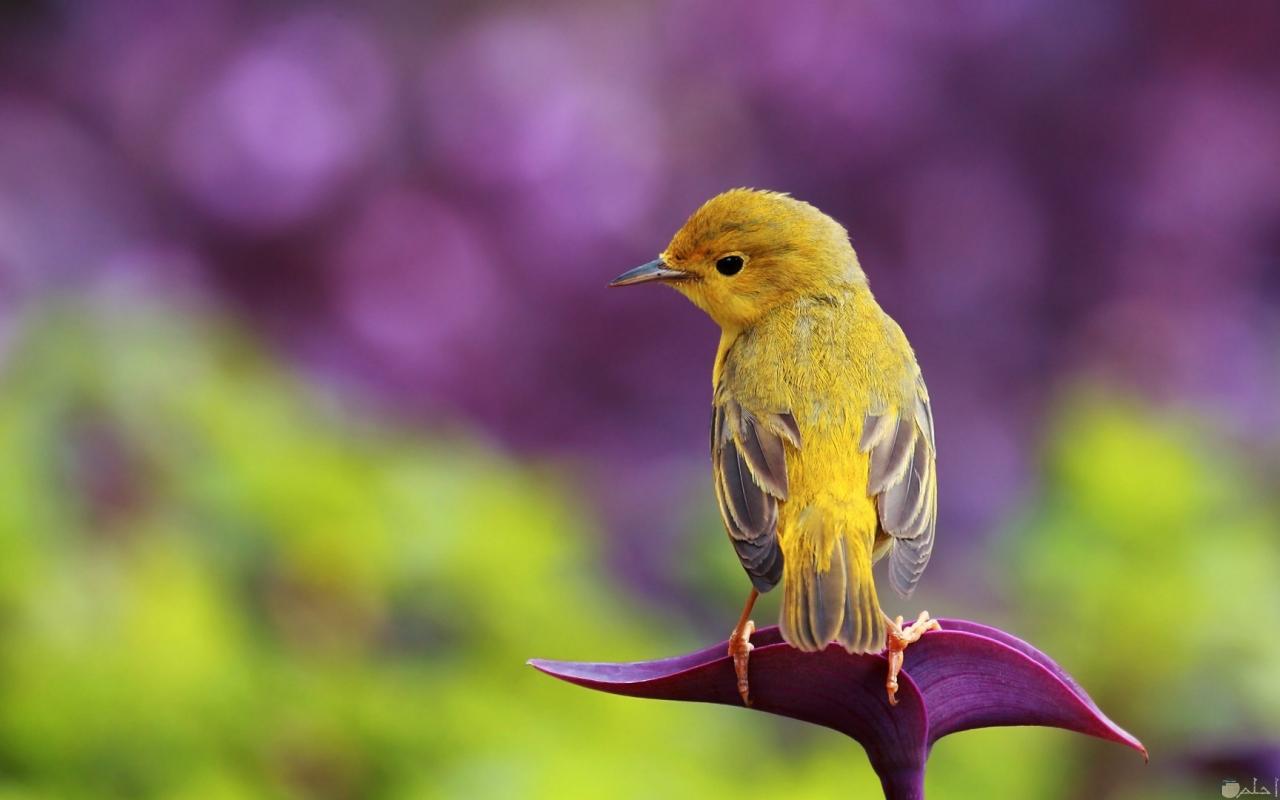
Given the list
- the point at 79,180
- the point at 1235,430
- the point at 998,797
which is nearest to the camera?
the point at 998,797

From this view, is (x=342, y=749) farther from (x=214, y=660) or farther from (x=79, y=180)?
(x=79, y=180)

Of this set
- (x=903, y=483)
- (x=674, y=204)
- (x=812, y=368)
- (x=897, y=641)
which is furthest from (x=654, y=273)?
(x=674, y=204)

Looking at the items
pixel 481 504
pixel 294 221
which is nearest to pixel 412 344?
pixel 294 221

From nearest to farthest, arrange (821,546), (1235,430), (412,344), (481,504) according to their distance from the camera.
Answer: (821,546), (481,504), (1235,430), (412,344)

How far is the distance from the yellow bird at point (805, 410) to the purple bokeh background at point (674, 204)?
1.96 metres

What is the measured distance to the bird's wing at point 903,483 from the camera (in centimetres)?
129

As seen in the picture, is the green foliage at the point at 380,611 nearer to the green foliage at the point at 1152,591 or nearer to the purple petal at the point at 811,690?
the green foliage at the point at 1152,591

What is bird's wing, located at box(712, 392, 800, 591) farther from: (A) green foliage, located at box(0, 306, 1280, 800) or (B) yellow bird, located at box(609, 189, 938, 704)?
(A) green foliage, located at box(0, 306, 1280, 800)

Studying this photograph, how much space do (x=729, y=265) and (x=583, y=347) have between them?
2158 millimetres

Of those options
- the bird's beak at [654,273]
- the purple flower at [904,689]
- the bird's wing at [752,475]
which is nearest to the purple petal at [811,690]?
the purple flower at [904,689]

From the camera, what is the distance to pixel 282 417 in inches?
106

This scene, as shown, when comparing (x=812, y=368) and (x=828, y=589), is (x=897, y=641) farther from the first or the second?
(x=812, y=368)

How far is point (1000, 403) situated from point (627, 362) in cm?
95

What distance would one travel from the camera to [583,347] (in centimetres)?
361
